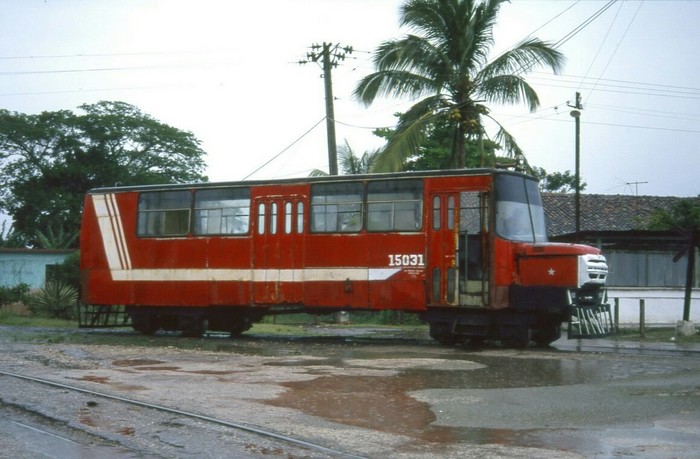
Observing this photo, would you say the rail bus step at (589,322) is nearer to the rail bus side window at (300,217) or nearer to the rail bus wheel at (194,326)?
the rail bus side window at (300,217)

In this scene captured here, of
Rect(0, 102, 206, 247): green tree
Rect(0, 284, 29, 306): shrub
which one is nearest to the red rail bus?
Rect(0, 284, 29, 306): shrub

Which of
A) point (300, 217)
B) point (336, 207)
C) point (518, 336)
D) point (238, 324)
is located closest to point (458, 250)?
point (518, 336)

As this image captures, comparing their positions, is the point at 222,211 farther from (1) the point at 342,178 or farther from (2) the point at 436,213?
(2) the point at 436,213

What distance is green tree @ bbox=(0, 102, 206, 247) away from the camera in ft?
210

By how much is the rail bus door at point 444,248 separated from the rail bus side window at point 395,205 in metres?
0.36

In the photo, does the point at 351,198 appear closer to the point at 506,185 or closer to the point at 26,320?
the point at 506,185

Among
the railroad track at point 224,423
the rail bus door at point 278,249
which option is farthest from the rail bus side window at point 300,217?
the railroad track at point 224,423

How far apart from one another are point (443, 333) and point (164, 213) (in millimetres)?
7161

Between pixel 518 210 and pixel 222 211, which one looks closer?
pixel 518 210

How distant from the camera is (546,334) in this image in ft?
65.5

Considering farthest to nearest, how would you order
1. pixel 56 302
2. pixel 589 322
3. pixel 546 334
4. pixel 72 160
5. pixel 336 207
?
pixel 72 160
pixel 56 302
pixel 336 207
pixel 546 334
pixel 589 322

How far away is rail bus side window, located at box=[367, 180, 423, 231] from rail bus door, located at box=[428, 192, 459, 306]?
358mm

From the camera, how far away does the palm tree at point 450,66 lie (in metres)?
28.2

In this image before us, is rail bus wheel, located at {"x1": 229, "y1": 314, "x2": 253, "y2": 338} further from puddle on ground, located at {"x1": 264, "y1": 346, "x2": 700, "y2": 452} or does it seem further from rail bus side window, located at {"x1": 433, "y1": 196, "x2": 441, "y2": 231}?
rail bus side window, located at {"x1": 433, "y1": 196, "x2": 441, "y2": 231}
